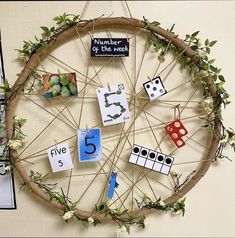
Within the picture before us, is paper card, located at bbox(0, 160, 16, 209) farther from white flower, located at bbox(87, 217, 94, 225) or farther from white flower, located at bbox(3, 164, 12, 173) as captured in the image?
white flower, located at bbox(87, 217, 94, 225)

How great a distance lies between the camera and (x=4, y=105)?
101 cm

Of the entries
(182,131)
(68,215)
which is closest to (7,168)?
(68,215)

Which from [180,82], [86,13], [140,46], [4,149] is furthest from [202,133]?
[4,149]

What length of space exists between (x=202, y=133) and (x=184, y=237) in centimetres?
38

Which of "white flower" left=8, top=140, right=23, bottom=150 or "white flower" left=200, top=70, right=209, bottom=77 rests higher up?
"white flower" left=200, top=70, right=209, bottom=77

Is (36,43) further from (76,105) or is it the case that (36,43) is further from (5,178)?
(5,178)

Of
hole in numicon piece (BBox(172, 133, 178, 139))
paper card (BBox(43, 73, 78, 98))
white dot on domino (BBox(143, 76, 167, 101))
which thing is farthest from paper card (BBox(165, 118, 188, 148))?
paper card (BBox(43, 73, 78, 98))

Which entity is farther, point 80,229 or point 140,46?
point 80,229

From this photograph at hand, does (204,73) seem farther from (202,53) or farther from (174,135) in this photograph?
(174,135)

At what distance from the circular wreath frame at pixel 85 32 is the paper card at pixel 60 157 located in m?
0.11

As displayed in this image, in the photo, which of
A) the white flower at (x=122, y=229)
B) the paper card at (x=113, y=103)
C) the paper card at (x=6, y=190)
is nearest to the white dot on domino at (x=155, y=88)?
the paper card at (x=113, y=103)

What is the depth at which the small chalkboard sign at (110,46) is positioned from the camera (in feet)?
3.12

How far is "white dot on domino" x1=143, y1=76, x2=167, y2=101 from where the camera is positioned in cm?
95

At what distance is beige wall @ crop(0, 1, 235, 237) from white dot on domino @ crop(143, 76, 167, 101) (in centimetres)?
18
